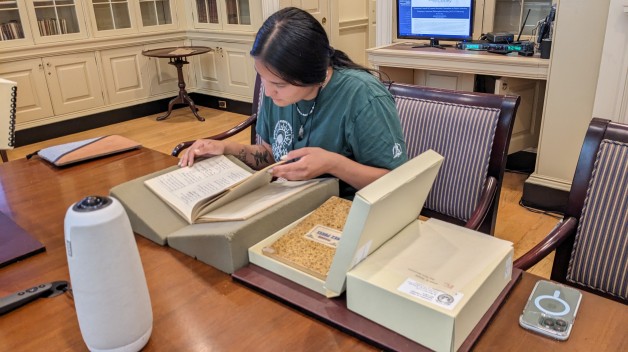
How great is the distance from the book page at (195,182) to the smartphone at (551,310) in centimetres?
66

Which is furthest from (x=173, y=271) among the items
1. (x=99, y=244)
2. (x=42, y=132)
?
(x=42, y=132)

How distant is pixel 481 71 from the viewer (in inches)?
111

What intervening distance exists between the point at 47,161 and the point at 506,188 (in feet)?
8.25

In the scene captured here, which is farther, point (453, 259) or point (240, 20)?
point (240, 20)

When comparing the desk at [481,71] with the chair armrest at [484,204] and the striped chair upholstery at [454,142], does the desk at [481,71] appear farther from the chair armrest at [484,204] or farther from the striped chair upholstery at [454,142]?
the chair armrest at [484,204]

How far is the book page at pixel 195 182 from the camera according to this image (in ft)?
3.60

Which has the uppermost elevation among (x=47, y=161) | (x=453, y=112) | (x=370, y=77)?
(x=370, y=77)

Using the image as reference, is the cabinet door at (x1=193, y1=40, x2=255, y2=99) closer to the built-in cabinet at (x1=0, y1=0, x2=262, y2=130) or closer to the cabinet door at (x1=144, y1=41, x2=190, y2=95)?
the built-in cabinet at (x1=0, y1=0, x2=262, y2=130)

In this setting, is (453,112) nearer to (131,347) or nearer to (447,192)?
(447,192)

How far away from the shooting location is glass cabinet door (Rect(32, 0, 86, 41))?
4.19 metres

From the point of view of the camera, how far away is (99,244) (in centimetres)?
66

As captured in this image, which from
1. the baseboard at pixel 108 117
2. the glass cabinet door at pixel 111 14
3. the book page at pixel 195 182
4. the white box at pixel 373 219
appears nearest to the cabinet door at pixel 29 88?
the baseboard at pixel 108 117

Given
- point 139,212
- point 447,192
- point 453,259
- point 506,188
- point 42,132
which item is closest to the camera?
point 453,259

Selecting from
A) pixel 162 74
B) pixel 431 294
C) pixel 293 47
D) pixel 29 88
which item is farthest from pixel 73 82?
pixel 431 294
